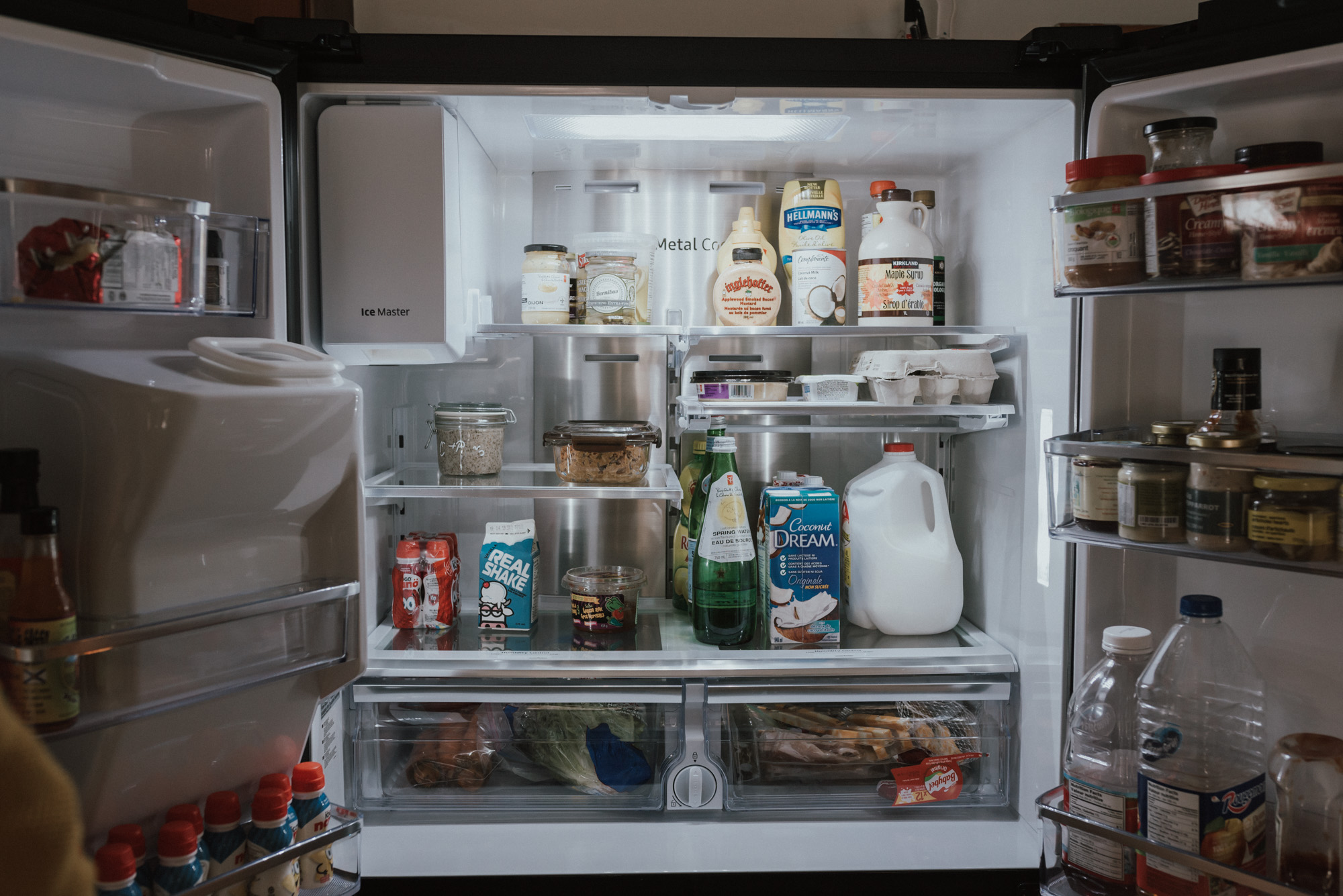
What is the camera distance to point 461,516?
1.96 meters

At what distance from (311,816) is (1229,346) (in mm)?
1451

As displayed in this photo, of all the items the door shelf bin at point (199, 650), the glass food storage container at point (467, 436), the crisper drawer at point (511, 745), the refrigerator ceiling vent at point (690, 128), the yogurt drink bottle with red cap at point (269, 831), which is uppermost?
the refrigerator ceiling vent at point (690, 128)

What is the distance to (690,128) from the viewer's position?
1604 millimetres

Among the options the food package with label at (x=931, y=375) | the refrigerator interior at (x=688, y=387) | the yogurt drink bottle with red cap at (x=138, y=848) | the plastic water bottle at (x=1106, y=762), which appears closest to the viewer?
the yogurt drink bottle with red cap at (x=138, y=848)

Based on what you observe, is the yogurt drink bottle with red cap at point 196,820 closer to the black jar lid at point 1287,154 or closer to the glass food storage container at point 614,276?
the glass food storage container at point 614,276

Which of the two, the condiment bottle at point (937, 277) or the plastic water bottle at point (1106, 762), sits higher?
the condiment bottle at point (937, 277)

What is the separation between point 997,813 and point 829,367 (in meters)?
0.96

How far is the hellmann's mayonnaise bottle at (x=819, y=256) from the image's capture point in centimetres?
176

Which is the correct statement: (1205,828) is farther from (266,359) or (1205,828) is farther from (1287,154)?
(266,359)

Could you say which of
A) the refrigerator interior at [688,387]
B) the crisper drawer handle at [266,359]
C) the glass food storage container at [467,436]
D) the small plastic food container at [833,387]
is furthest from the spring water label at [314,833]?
the small plastic food container at [833,387]

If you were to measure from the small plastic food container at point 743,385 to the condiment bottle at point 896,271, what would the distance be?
208 millimetres

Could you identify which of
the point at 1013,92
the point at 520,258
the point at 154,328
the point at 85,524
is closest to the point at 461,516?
the point at 520,258

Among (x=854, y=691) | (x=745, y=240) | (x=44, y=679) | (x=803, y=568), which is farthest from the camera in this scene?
(x=745, y=240)

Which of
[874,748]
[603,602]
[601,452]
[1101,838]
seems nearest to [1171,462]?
[1101,838]
